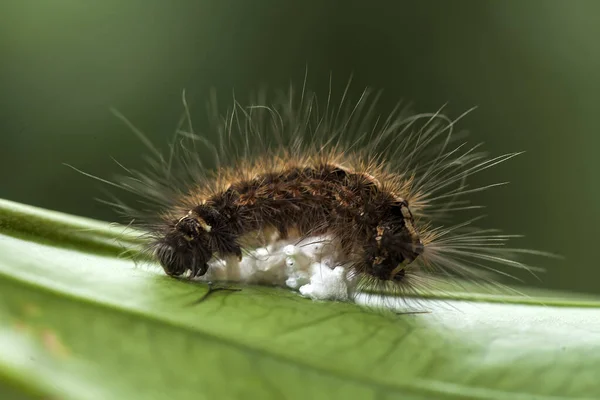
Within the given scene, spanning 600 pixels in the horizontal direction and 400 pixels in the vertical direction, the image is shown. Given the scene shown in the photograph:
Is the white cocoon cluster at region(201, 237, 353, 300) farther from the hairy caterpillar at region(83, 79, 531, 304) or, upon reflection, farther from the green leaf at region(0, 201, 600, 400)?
the green leaf at region(0, 201, 600, 400)

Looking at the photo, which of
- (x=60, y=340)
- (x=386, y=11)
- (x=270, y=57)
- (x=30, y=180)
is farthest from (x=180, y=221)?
(x=386, y=11)

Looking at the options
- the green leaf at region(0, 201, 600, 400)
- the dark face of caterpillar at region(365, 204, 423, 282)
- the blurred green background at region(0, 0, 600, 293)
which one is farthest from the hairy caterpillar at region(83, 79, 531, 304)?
the blurred green background at region(0, 0, 600, 293)

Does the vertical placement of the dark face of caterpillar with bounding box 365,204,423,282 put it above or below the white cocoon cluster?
above

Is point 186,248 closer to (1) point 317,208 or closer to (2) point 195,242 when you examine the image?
(2) point 195,242

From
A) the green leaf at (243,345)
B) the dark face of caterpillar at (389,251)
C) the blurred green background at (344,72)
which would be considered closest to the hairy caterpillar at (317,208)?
the dark face of caterpillar at (389,251)

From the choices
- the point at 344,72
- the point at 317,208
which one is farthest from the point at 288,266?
the point at 344,72

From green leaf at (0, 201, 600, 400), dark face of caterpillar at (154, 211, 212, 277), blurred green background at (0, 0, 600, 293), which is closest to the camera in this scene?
green leaf at (0, 201, 600, 400)

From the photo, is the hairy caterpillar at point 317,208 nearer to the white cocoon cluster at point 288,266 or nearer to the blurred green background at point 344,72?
the white cocoon cluster at point 288,266
